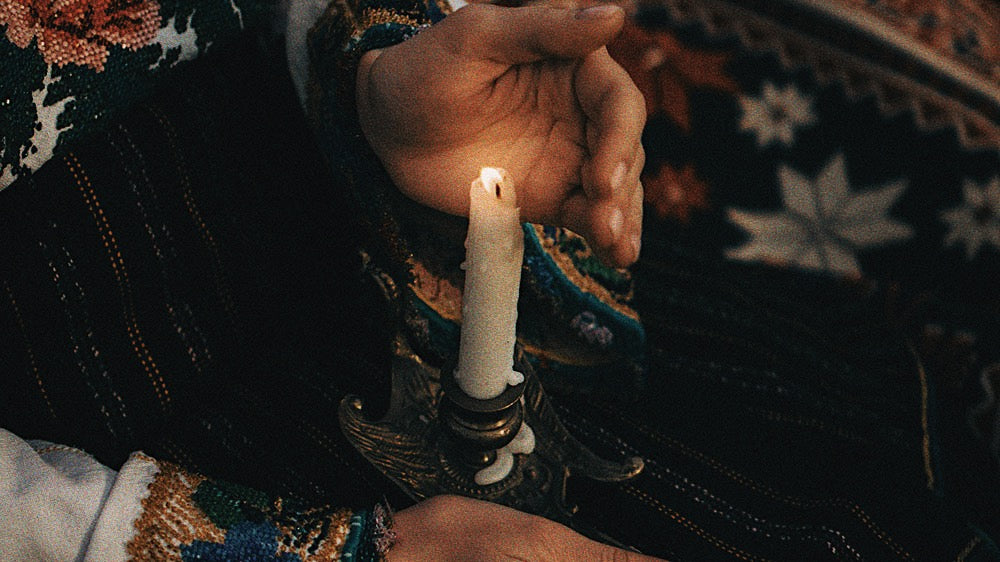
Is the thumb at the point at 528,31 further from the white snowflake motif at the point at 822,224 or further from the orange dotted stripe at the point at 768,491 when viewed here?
the white snowflake motif at the point at 822,224

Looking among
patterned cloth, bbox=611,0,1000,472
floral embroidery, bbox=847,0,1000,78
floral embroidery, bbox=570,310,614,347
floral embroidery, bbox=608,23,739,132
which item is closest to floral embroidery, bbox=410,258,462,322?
floral embroidery, bbox=570,310,614,347

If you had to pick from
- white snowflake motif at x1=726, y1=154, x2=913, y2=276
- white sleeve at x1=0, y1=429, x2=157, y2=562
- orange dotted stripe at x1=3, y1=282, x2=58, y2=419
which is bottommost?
white snowflake motif at x1=726, y1=154, x2=913, y2=276

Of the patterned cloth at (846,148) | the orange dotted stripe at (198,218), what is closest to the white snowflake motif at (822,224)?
the patterned cloth at (846,148)

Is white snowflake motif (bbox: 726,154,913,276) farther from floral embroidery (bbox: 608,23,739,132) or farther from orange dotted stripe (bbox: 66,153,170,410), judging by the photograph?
orange dotted stripe (bbox: 66,153,170,410)

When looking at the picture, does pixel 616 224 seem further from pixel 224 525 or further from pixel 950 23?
pixel 950 23

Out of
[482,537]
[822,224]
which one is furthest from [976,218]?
[482,537]

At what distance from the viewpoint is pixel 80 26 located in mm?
560

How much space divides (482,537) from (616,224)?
24 centimetres

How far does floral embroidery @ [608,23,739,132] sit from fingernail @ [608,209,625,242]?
3.51 ft

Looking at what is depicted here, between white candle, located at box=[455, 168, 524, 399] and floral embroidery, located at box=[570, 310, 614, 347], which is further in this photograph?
floral embroidery, located at box=[570, 310, 614, 347]

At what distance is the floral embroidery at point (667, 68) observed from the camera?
57.5 inches

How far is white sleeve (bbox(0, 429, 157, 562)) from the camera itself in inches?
19.2

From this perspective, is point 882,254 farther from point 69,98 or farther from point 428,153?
point 69,98

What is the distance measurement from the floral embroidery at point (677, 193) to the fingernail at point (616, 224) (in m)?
1.05
